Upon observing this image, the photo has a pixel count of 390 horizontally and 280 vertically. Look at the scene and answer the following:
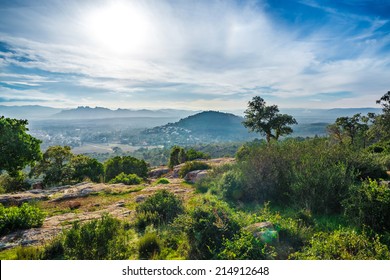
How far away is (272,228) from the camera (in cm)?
459

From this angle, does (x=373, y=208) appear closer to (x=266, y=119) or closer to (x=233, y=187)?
(x=233, y=187)

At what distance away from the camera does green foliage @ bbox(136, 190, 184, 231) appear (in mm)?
6370

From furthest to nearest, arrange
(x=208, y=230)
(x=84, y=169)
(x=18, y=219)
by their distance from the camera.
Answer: (x=84, y=169)
(x=18, y=219)
(x=208, y=230)

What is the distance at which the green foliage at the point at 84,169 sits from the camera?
22.2 meters

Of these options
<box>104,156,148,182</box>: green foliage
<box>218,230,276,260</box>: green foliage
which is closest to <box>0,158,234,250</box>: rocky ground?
<box>218,230,276,260</box>: green foliage

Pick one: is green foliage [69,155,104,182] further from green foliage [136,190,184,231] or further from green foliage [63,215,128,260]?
green foliage [63,215,128,260]

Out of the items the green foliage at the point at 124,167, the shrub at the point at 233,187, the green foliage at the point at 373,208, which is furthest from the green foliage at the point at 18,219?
the green foliage at the point at 124,167

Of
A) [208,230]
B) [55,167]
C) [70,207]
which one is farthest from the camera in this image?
[55,167]

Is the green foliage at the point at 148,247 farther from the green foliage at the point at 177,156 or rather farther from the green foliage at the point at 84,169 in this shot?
the green foliage at the point at 177,156

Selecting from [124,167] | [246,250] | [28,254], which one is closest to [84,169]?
[124,167]

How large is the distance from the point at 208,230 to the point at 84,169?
21.2m

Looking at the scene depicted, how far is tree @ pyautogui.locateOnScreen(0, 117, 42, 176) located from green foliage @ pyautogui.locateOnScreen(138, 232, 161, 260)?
9118 millimetres

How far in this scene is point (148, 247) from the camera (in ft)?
15.6
